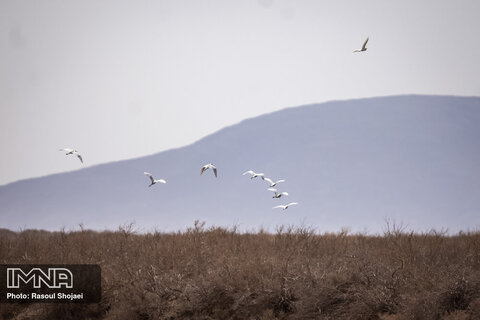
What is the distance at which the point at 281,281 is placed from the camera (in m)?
13.7

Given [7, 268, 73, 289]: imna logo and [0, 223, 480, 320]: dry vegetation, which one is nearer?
[0, 223, 480, 320]: dry vegetation

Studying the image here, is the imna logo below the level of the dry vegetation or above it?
above

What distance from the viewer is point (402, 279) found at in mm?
12984

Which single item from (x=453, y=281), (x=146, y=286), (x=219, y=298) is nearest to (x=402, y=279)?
(x=453, y=281)

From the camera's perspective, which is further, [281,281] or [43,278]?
[43,278]

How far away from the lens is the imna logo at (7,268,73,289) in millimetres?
16266

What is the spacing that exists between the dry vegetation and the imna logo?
1.51ft

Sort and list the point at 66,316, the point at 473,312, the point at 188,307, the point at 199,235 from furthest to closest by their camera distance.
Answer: the point at 199,235
the point at 66,316
the point at 188,307
the point at 473,312

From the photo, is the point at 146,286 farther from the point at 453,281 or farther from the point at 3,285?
the point at 453,281

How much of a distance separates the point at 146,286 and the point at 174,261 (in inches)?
61.5

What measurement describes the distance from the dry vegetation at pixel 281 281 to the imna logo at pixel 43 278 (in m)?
0.46

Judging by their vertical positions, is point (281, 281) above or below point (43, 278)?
below

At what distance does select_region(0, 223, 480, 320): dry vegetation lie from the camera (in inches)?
489

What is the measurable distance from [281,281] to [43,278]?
269 inches
